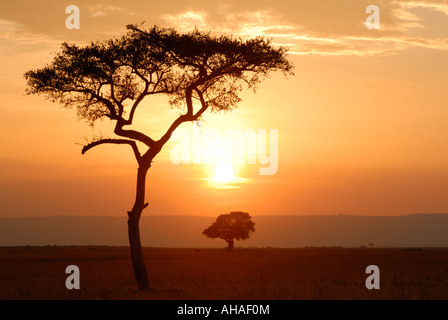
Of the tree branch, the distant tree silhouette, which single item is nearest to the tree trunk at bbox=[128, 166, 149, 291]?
the tree branch

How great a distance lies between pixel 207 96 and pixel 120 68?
473cm

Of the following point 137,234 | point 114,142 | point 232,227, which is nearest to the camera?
point 137,234

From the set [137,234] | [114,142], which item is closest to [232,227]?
[114,142]

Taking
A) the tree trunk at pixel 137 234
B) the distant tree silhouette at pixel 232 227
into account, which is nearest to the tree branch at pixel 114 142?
the tree trunk at pixel 137 234

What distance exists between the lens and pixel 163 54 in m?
34.0

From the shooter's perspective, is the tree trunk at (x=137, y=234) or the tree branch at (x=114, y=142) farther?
the tree branch at (x=114, y=142)

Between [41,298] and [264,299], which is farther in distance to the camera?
[41,298]

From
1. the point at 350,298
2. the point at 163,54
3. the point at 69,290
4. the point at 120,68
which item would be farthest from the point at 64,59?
the point at 350,298

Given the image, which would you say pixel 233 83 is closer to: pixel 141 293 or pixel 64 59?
pixel 64 59

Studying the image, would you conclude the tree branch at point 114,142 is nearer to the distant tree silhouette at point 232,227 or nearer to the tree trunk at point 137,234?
the tree trunk at point 137,234

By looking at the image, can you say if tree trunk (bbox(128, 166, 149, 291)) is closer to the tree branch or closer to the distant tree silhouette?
the tree branch

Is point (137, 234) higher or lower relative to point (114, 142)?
lower

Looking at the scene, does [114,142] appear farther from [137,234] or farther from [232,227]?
[232,227]

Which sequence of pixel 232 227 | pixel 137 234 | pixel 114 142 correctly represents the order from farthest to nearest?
1. pixel 232 227
2. pixel 114 142
3. pixel 137 234
